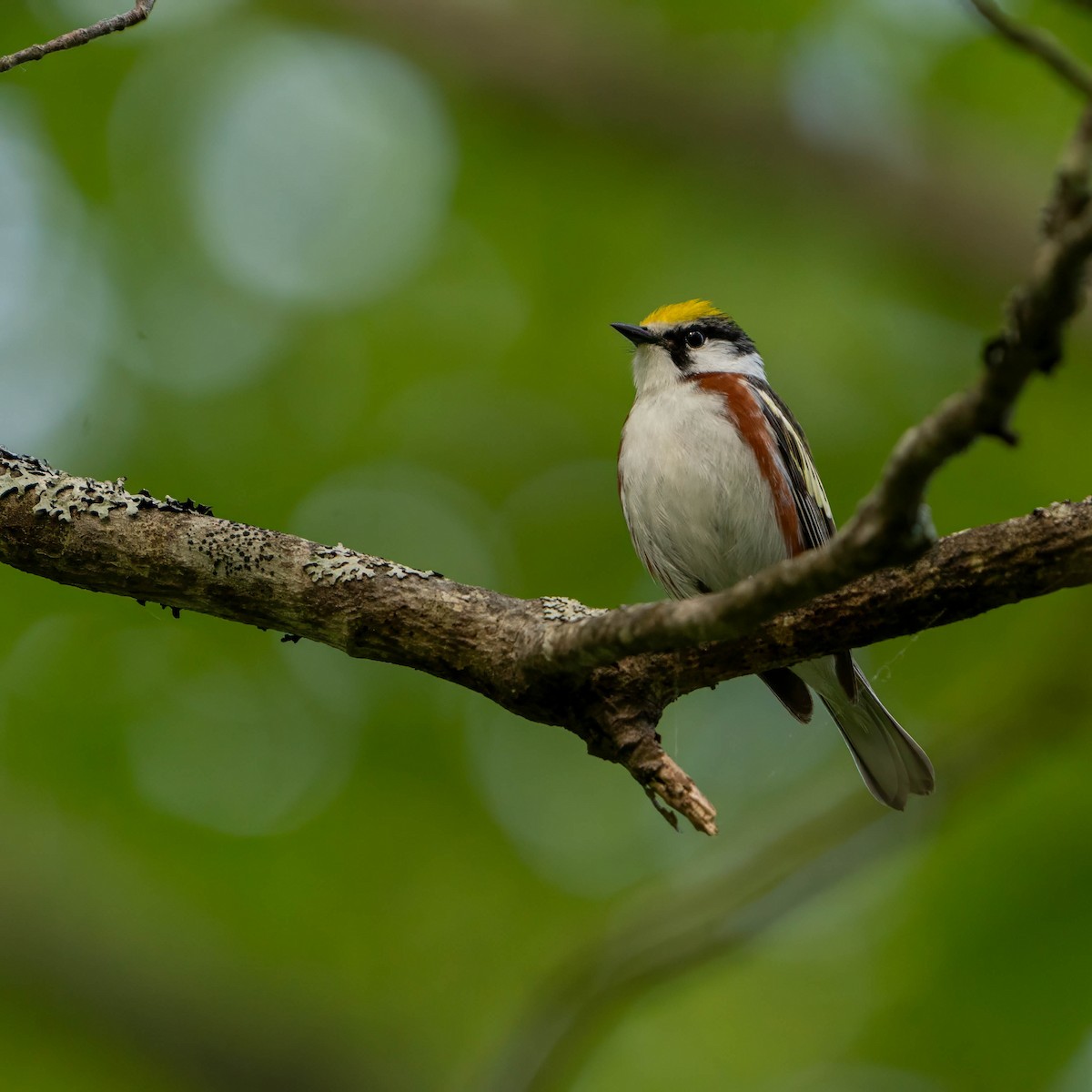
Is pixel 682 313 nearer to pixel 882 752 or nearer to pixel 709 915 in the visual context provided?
pixel 882 752

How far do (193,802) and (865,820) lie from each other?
354cm

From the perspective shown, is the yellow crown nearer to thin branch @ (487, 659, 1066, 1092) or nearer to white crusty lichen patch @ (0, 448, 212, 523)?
thin branch @ (487, 659, 1066, 1092)

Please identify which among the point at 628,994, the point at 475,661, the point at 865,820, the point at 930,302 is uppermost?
the point at 930,302

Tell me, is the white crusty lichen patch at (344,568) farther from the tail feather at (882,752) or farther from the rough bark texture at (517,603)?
the tail feather at (882,752)

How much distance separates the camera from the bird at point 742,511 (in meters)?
5.11

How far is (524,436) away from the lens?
735cm

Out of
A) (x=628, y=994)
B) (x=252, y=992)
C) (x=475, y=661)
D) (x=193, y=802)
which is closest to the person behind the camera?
(x=475, y=661)

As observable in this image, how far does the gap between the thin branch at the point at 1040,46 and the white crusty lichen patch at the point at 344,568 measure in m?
2.33

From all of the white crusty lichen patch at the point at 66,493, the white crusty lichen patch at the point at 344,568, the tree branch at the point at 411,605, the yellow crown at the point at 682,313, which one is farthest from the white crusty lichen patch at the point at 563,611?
the yellow crown at the point at 682,313

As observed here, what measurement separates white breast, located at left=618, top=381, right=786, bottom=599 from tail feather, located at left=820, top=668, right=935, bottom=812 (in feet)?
2.30

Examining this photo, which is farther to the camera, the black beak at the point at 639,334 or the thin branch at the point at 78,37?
the black beak at the point at 639,334

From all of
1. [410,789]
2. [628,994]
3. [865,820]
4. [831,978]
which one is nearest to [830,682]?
[865,820]

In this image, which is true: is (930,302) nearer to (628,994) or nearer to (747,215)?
(747,215)

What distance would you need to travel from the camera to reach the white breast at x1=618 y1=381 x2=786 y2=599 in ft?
16.8
